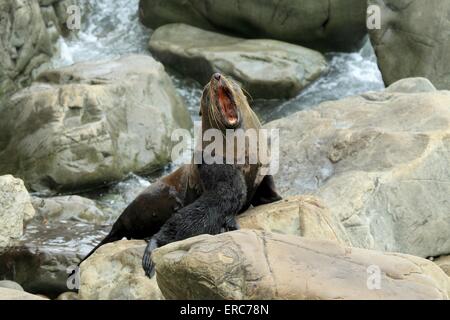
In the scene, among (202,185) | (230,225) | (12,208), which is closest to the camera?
(230,225)

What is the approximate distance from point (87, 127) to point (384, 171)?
4.66m

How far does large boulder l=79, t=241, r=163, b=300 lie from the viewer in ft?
18.3

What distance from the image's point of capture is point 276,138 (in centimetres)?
820

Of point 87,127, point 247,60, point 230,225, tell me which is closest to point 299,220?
point 230,225

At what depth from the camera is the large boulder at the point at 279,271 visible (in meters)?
4.07

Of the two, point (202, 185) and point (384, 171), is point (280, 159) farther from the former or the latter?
point (202, 185)

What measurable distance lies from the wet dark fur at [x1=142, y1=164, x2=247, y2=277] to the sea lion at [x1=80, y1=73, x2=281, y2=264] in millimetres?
112

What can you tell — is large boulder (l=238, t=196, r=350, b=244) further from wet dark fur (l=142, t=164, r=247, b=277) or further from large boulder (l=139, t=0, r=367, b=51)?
large boulder (l=139, t=0, r=367, b=51)

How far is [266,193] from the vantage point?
6.40 meters

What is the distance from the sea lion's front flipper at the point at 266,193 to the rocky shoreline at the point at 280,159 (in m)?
0.36

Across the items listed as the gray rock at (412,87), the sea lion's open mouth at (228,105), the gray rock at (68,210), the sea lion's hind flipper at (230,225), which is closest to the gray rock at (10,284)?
the gray rock at (68,210)

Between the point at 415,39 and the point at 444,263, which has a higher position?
the point at 444,263

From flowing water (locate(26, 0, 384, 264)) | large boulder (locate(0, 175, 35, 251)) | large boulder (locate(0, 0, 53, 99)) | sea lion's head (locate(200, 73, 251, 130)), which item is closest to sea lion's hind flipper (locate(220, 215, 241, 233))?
Answer: sea lion's head (locate(200, 73, 251, 130))
